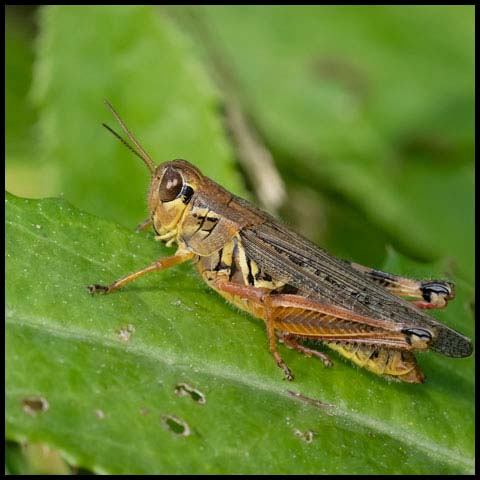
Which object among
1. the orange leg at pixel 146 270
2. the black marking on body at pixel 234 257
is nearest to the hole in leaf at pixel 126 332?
the orange leg at pixel 146 270

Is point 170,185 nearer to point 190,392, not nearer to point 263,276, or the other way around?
point 263,276

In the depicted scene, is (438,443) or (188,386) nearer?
(188,386)

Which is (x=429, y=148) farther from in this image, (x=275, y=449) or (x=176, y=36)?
(x=275, y=449)

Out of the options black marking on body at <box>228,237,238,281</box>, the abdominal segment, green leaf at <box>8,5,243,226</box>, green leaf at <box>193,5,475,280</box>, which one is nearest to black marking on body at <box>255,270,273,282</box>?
the abdominal segment

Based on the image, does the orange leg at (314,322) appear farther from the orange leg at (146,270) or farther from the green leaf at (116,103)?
the green leaf at (116,103)

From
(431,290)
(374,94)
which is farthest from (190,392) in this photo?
(374,94)

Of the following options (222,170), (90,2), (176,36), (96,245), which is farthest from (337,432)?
(90,2)

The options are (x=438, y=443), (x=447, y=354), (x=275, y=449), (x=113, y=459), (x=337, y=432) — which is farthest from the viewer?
(x=447, y=354)

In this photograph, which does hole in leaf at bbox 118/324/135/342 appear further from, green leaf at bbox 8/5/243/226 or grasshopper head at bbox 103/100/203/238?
green leaf at bbox 8/5/243/226
